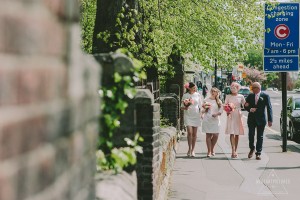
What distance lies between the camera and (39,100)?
136 cm

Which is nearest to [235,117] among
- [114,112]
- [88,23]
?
[88,23]

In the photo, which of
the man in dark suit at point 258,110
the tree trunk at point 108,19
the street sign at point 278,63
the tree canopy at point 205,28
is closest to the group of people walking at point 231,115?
the man in dark suit at point 258,110

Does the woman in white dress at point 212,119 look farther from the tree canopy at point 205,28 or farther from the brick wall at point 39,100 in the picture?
the brick wall at point 39,100

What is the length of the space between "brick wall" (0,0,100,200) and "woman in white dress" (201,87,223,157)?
39.4 ft

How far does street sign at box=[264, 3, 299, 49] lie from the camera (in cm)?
1521

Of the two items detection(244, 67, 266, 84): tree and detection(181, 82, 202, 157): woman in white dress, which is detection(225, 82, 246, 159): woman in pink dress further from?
detection(244, 67, 266, 84): tree

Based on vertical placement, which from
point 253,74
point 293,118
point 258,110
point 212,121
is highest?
point 253,74

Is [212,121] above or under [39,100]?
under

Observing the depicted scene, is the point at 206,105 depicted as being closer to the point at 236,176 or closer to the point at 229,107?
the point at 229,107

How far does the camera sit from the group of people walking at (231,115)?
13.3m

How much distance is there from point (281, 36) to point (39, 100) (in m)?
14.5

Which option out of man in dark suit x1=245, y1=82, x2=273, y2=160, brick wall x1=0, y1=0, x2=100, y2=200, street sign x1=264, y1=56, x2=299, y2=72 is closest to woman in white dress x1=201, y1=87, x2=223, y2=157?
man in dark suit x1=245, y1=82, x2=273, y2=160

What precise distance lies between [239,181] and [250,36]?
7589 mm

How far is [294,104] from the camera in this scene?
68.0 ft
